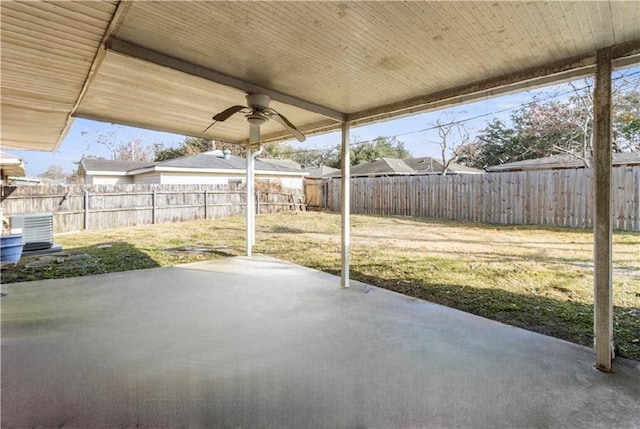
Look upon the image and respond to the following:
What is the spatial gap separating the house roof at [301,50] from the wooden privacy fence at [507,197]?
656cm

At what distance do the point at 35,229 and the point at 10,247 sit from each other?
195 centimetres

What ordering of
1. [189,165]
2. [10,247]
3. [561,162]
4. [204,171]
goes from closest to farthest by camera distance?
[10,247]
[561,162]
[189,165]
[204,171]

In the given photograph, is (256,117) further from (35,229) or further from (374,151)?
(374,151)

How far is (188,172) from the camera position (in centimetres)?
1445

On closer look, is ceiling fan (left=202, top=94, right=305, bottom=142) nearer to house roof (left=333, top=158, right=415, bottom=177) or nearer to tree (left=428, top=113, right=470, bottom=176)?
house roof (left=333, top=158, right=415, bottom=177)

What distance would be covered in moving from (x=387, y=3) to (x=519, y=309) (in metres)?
3.35

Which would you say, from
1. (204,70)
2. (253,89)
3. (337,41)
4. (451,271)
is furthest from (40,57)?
(451,271)

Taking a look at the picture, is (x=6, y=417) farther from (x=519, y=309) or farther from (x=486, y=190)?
(x=486, y=190)

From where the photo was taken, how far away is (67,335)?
9.65 feet

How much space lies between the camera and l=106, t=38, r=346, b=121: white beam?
2.52m

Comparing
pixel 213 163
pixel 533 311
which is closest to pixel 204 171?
pixel 213 163

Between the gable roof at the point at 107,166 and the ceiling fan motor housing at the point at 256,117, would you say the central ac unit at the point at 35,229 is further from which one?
the gable roof at the point at 107,166

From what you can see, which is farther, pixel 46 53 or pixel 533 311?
pixel 533 311

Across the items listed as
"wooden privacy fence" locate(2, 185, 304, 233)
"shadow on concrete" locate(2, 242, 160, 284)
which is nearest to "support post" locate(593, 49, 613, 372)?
"shadow on concrete" locate(2, 242, 160, 284)
